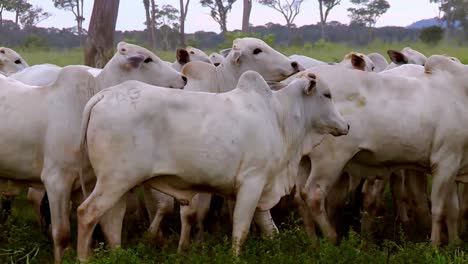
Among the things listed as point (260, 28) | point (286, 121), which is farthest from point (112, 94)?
point (260, 28)

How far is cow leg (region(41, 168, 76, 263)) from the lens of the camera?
511cm

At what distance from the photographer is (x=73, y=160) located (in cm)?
511

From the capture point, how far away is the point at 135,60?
18.4ft

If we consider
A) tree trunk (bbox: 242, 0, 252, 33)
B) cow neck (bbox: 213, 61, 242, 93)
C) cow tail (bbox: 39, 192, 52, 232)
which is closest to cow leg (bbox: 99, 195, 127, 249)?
cow tail (bbox: 39, 192, 52, 232)

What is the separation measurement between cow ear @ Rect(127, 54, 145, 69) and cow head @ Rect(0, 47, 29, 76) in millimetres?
3579

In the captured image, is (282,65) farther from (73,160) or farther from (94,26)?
(94,26)

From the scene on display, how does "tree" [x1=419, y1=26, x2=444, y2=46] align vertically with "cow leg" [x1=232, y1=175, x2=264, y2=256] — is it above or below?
below

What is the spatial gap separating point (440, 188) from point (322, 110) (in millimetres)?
1078

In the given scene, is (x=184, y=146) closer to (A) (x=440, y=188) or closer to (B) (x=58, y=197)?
(B) (x=58, y=197)

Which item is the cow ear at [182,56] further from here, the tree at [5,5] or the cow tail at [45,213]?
the tree at [5,5]

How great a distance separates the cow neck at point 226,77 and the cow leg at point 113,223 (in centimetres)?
147

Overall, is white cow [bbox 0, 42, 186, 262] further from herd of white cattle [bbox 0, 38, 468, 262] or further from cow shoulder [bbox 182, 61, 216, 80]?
cow shoulder [bbox 182, 61, 216, 80]

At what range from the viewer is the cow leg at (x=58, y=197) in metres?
5.11

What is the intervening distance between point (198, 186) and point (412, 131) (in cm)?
171
